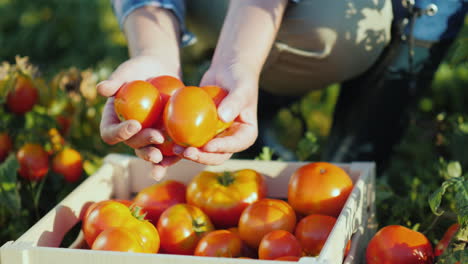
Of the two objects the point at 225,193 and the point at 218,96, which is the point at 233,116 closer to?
the point at 218,96

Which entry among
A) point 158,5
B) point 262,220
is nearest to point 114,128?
point 262,220

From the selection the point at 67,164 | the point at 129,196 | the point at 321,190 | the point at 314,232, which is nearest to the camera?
the point at 314,232

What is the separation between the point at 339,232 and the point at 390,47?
96 cm

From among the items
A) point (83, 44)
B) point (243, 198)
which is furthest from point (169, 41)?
point (83, 44)

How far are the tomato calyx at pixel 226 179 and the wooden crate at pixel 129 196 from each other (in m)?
0.14

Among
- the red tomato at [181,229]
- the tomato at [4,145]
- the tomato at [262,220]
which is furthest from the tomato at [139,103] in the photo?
the tomato at [4,145]

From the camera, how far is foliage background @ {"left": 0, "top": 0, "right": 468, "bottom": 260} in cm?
184

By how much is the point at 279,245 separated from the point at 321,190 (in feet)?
0.80

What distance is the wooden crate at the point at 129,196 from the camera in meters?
1.27

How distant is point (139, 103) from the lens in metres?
1.46

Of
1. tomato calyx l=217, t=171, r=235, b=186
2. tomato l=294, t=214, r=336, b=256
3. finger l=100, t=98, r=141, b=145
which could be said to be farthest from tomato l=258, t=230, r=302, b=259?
finger l=100, t=98, r=141, b=145

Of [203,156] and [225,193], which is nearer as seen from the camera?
[203,156]

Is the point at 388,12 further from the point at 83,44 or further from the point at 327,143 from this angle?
the point at 83,44

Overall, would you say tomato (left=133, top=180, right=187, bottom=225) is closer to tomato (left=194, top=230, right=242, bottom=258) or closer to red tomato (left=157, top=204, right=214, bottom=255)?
red tomato (left=157, top=204, right=214, bottom=255)
